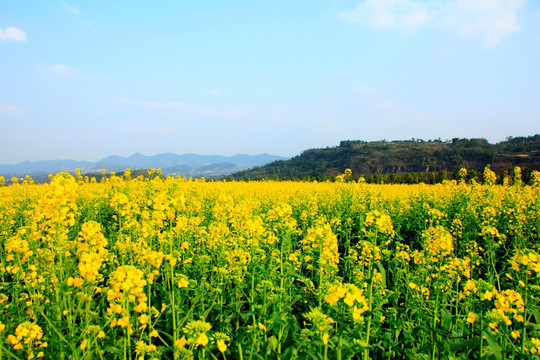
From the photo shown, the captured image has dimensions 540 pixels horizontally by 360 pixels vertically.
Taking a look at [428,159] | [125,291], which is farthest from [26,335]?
[428,159]

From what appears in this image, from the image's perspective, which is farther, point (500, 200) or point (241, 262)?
point (500, 200)

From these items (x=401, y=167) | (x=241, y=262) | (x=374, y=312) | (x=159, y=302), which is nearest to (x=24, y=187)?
(x=159, y=302)

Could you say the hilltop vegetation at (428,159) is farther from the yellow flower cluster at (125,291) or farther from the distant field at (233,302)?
the yellow flower cluster at (125,291)

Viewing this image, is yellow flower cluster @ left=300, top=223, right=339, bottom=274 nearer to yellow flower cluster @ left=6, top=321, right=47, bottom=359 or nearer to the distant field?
the distant field

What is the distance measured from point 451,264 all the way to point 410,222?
6290mm

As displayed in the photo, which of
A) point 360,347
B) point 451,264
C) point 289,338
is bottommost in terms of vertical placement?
point 289,338

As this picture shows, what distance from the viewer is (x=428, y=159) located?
81062mm

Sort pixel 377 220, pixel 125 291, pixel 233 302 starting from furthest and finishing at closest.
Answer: pixel 233 302 < pixel 377 220 < pixel 125 291

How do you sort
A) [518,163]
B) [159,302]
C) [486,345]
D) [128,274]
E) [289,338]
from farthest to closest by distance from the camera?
[518,163] < [159,302] < [289,338] < [486,345] < [128,274]

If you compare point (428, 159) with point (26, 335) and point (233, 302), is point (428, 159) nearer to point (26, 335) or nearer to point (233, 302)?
point (233, 302)

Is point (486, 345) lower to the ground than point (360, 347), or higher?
lower

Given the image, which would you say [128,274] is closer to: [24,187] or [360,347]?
[360,347]

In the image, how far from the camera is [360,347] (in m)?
2.64

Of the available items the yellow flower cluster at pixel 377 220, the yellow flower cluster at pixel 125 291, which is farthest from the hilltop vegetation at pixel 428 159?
the yellow flower cluster at pixel 125 291
